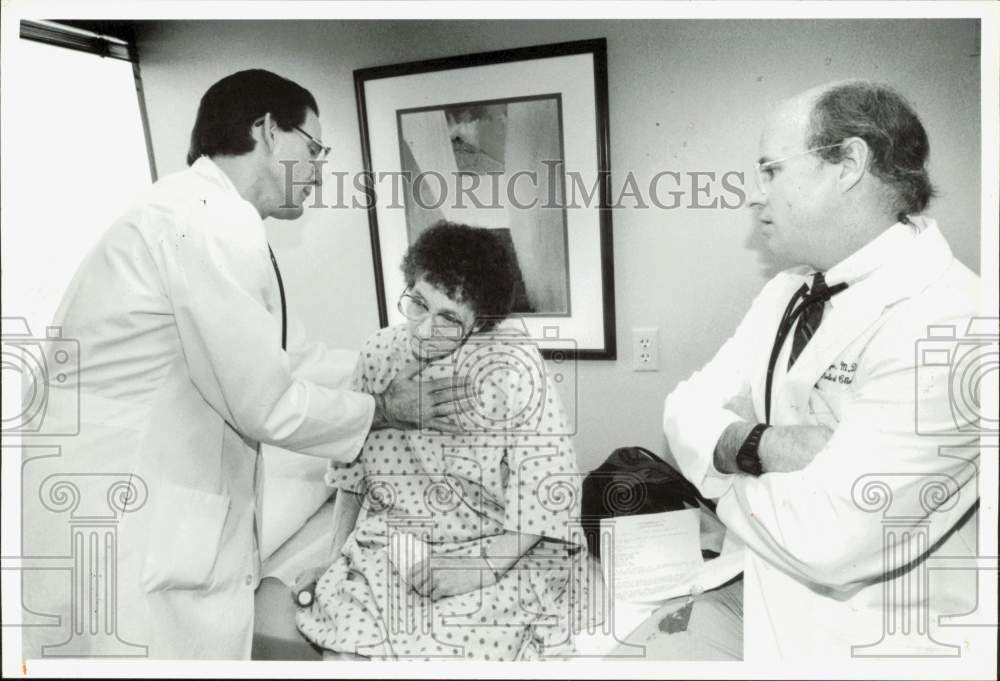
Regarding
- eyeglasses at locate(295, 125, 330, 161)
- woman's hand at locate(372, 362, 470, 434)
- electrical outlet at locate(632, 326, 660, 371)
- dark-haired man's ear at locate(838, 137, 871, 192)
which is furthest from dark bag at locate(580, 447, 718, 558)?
eyeglasses at locate(295, 125, 330, 161)

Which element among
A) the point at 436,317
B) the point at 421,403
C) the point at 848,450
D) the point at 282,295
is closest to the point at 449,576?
the point at 421,403

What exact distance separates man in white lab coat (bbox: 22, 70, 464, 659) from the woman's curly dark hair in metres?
0.16

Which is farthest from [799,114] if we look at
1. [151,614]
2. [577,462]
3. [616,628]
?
[151,614]

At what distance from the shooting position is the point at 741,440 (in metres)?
1.26

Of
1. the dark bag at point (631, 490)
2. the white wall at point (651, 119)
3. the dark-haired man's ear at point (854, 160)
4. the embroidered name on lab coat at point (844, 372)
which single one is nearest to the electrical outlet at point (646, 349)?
the white wall at point (651, 119)

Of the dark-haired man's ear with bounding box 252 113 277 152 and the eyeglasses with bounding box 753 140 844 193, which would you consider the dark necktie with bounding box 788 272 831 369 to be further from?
the dark-haired man's ear with bounding box 252 113 277 152

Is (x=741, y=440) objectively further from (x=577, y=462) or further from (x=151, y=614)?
(x=151, y=614)

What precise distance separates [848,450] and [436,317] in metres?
0.69

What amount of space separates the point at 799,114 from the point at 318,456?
38.1 inches

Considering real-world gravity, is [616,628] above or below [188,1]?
below

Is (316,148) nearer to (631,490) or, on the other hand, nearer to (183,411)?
(183,411)

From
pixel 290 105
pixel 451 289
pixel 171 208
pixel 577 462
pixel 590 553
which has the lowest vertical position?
pixel 590 553

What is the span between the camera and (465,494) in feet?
4.38

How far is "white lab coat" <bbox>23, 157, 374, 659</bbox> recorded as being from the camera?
1.28 meters
